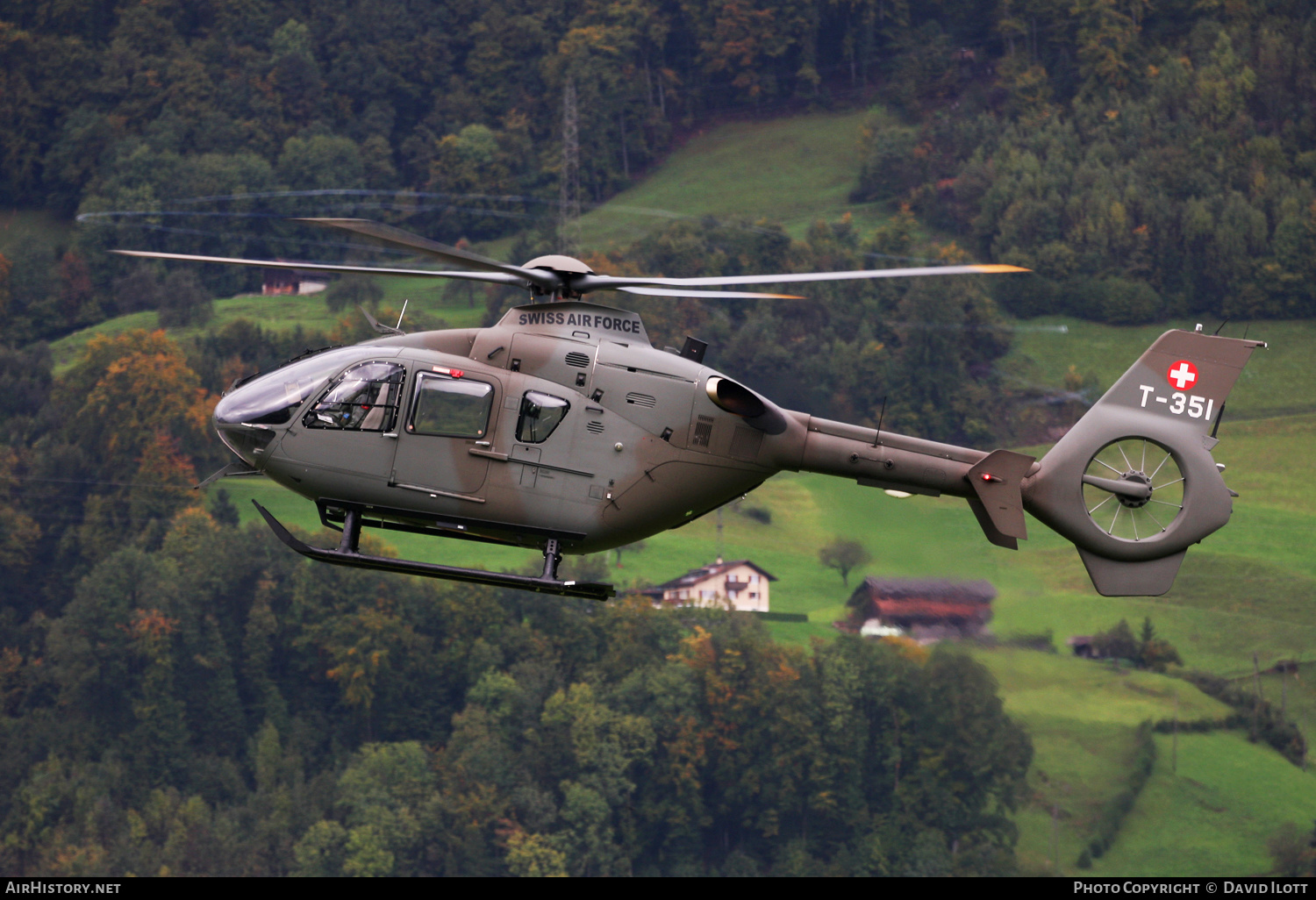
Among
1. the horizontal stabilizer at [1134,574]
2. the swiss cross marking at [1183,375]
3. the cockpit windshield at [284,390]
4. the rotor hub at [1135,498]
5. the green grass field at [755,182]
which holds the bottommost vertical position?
the green grass field at [755,182]

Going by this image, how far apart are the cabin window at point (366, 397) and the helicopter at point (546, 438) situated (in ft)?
0.07

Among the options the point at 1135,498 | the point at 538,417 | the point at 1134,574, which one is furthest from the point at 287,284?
the point at 1135,498

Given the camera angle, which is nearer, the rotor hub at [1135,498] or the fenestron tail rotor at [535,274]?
the fenestron tail rotor at [535,274]

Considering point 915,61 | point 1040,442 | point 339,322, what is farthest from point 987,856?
point 915,61

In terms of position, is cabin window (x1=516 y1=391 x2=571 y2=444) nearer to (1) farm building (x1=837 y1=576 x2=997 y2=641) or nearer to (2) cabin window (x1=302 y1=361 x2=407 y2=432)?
(2) cabin window (x1=302 y1=361 x2=407 y2=432)

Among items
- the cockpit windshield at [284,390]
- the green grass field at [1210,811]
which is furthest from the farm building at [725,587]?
the cockpit windshield at [284,390]

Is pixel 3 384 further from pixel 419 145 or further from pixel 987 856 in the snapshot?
pixel 987 856

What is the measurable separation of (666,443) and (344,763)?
285 ft

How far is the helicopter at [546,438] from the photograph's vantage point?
68.8 feet

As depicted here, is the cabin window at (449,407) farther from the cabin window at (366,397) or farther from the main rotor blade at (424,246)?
the main rotor blade at (424,246)

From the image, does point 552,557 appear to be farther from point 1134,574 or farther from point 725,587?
→ point 725,587

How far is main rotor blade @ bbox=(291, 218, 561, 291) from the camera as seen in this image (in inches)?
784

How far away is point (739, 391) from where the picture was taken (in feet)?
68.1

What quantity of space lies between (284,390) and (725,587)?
80125 millimetres
